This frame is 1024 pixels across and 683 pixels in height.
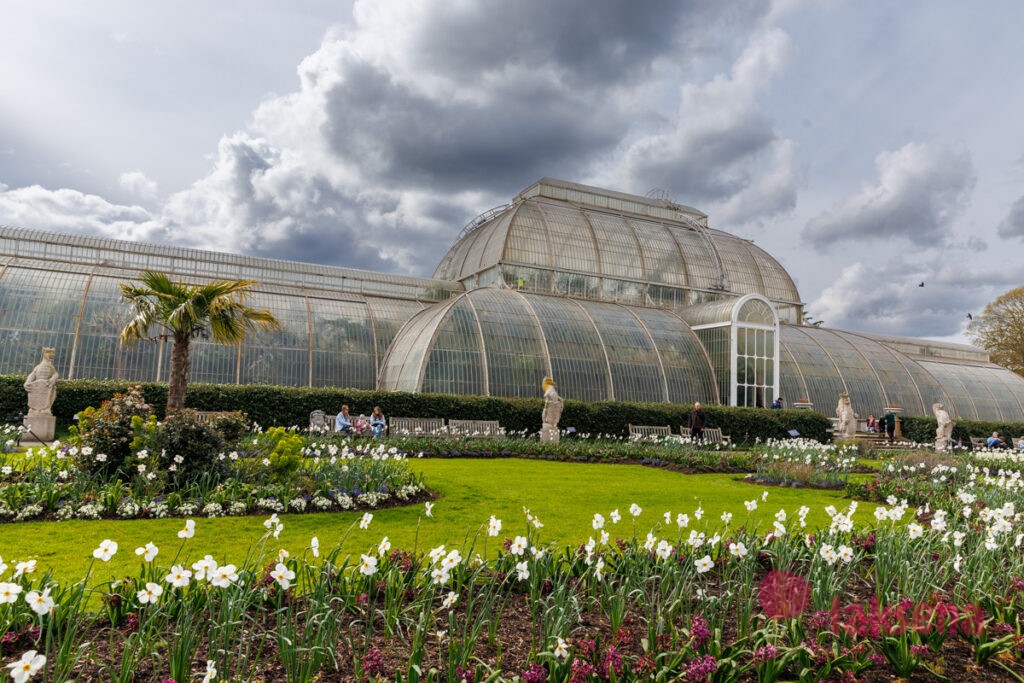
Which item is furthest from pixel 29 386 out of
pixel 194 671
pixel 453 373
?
pixel 194 671

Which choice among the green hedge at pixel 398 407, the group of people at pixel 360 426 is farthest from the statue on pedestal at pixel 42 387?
the group of people at pixel 360 426

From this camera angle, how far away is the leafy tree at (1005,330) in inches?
2393

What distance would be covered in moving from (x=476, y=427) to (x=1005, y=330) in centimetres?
6067

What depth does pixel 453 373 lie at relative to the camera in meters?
27.9

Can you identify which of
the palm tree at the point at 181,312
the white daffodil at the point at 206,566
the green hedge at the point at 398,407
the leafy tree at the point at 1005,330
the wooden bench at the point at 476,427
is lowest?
the white daffodil at the point at 206,566

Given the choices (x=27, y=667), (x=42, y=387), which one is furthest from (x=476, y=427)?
(x=27, y=667)

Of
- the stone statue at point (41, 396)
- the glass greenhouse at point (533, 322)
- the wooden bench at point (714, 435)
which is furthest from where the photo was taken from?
the glass greenhouse at point (533, 322)

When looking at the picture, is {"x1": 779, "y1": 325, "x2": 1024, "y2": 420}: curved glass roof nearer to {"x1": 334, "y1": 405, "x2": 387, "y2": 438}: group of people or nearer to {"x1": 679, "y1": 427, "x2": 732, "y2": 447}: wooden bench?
{"x1": 679, "y1": 427, "x2": 732, "y2": 447}: wooden bench

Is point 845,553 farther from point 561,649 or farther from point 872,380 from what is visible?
point 872,380

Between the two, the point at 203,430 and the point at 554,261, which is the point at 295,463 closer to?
the point at 203,430

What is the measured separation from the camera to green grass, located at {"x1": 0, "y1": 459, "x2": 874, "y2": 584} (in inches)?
276

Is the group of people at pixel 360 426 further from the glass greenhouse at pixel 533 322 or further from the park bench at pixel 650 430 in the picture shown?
the park bench at pixel 650 430

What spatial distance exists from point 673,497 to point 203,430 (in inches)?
311

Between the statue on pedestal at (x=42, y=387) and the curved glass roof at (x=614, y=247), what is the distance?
23.1 metres
